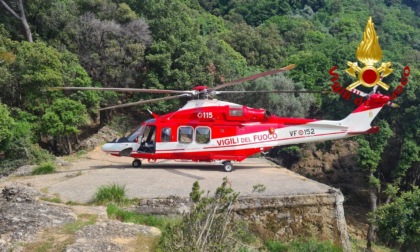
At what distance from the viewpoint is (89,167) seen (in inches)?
609

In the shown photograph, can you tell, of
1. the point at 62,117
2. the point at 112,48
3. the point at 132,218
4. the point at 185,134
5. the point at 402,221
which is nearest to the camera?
the point at 132,218

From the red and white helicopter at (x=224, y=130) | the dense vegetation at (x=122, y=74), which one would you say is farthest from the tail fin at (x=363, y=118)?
the dense vegetation at (x=122, y=74)

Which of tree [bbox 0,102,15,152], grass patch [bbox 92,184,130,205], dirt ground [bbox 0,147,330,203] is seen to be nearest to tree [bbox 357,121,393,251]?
dirt ground [bbox 0,147,330,203]

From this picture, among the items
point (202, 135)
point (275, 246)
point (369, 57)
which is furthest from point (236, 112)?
point (275, 246)

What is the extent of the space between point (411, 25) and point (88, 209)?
210ft

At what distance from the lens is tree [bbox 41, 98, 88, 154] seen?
61.5ft

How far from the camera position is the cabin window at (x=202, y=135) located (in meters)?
14.0

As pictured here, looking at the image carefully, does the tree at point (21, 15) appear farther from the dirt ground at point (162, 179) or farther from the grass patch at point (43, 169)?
the grass patch at point (43, 169)

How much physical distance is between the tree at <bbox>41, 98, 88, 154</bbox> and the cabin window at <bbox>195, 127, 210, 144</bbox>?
7.32m

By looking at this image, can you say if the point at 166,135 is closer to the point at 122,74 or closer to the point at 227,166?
the point at 227,166

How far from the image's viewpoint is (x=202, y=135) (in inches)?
553

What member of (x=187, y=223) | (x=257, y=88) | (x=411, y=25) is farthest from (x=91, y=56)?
(x=411, y=25)

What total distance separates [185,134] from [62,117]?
735 cm

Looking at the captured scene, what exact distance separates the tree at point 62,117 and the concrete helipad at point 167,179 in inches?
118
